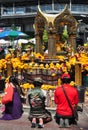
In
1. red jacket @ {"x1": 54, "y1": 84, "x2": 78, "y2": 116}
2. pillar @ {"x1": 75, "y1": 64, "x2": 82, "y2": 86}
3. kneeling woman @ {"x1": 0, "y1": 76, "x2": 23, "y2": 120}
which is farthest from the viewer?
pillar @ {"x1": 75, "y1": 64, "x2": 82, "y2": 86}

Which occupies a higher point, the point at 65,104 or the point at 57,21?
the point at 57,21

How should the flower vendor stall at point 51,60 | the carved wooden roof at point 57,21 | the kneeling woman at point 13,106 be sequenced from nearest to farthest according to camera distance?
the kneeling woman at point 13,106 < the flower vendor stall at point 51,60 < the carved wooden roof at point 57,21

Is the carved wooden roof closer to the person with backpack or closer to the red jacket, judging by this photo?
the person with backpack

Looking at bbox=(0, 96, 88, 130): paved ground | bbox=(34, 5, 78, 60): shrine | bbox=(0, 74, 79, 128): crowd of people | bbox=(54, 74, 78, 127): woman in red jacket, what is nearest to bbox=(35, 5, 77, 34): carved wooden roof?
bbox=(34, 5, 78, 60): shrine

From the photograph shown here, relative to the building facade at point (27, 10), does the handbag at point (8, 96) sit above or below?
above

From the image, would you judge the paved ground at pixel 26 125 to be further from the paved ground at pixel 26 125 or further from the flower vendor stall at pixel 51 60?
the flower vendor stall at pixel 51 60

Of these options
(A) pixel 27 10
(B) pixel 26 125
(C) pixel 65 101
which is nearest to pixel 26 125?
(B) pixel 26 125

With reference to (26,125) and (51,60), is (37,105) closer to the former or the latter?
(26,125)

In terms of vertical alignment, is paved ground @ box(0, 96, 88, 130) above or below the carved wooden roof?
below

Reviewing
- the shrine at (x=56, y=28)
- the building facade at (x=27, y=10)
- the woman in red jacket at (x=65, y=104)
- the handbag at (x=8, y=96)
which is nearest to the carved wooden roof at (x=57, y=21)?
the shrine at (x=56, y=28)

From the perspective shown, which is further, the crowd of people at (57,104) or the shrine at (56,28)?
the shrine at (56,28)

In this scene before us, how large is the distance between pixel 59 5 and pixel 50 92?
53.4 m

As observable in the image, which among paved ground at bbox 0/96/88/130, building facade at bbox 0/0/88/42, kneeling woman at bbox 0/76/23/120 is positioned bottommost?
building facade at bbox 0/0/88/42

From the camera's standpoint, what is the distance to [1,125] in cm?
1063
